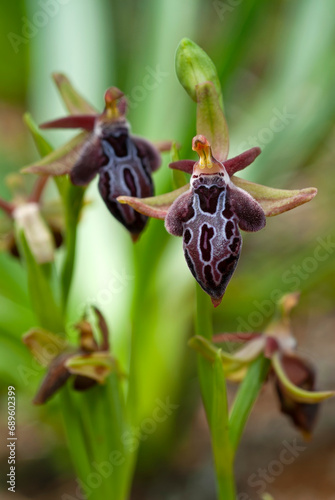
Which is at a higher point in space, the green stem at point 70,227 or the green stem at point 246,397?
the green stem at point 70,227

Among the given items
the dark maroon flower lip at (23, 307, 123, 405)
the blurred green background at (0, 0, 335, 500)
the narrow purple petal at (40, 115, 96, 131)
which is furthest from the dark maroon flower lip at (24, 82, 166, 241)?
the blurred green background at (0, 0, 335, 500)

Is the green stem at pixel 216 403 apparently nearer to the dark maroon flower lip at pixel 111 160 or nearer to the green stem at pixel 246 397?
the green stem at pixel 246 397

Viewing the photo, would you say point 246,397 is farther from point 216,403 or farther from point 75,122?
point 75,122

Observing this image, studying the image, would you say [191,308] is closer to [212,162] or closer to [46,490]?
[46,490]

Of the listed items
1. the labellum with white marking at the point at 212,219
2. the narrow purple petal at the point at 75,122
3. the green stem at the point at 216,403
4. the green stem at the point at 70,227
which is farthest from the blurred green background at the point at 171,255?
the labellum with white marking at the point at 212,219

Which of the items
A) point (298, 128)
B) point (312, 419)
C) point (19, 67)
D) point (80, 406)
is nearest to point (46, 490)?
point (80, 406)
